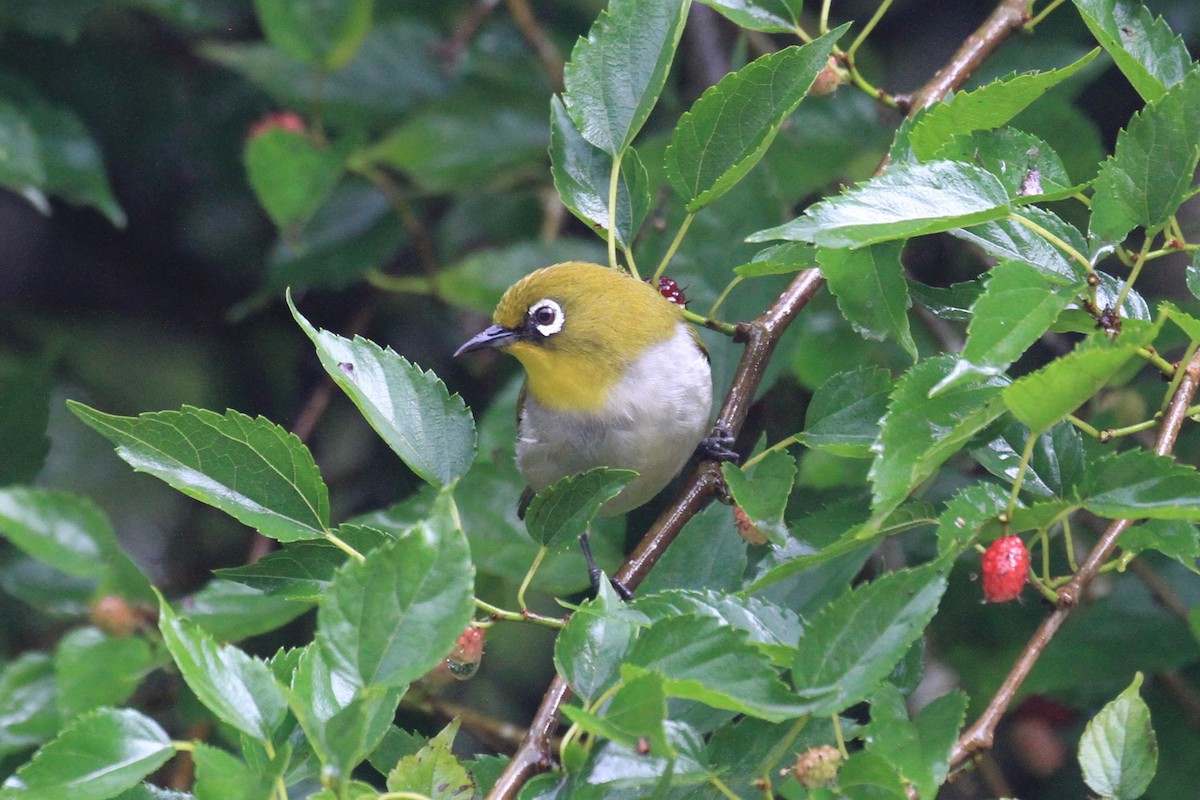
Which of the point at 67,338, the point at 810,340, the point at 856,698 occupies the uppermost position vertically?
the point at 856,698

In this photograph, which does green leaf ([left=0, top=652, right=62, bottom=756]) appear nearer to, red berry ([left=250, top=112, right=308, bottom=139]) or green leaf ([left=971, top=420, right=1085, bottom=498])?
red berry ([left=250, top=112, right=308, bottom=139])

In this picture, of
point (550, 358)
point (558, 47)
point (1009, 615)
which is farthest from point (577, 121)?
point (558, 47)

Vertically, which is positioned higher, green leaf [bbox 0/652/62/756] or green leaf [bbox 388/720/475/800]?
green leaf [bbox 388/720/475/800]

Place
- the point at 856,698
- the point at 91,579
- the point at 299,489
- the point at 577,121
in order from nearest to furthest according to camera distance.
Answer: the point at 856,698, the point at 299,489, the point at 577,121, the point at 91,579

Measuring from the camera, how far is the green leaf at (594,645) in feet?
5.32

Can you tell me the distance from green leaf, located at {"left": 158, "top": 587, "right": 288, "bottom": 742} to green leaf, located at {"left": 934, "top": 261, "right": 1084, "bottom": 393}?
0.91m

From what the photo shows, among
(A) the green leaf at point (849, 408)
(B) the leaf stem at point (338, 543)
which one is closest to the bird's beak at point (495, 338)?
(A) the green leaf at point (849, 408)

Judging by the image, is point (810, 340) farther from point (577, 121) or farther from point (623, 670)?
point (623, 670)

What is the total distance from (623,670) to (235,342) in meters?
4.02

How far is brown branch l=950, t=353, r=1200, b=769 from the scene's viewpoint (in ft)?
5.65

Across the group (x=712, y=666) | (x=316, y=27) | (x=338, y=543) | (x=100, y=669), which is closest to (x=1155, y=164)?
(x=712, y=666)

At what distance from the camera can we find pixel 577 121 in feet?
7.25

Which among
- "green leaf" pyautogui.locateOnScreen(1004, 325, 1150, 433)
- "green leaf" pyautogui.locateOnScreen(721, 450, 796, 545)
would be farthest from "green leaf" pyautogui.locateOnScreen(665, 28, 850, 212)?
"green leaf" pyautogui.locateOnScreen(1004, 325, 1150, 433)

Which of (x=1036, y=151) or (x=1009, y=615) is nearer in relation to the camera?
(x=1036, y=151)
